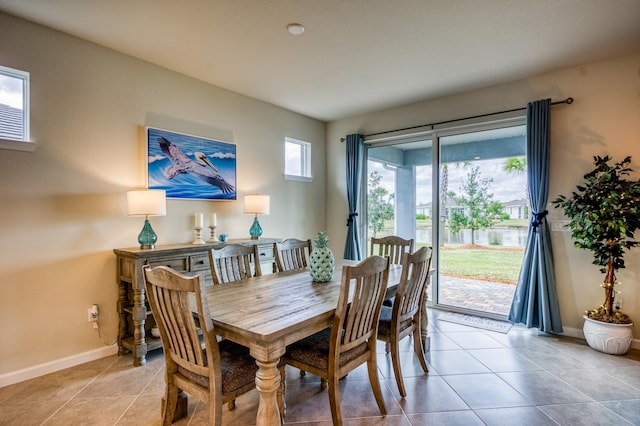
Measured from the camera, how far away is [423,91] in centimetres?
400

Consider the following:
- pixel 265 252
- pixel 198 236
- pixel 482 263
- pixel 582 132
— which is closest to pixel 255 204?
pixel 265 252

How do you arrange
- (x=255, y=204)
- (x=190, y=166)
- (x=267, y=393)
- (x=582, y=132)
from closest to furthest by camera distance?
(x=267, y=393)
(x=582, y=132)
(x=190, y=166)
(x=255, y=204)

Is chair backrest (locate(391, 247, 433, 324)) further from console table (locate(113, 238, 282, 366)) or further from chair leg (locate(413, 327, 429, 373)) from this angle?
console table (locate(113, 238, 282, 366))

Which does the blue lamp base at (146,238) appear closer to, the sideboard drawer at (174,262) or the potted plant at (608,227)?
the sideboard drawer at (174,262)

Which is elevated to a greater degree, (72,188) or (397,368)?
(72,188)

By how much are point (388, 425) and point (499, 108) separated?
353cm

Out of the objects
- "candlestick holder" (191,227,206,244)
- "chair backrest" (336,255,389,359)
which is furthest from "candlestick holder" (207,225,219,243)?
"chair backrest" (336,255,389,359)

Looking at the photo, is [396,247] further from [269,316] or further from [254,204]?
[269,316]

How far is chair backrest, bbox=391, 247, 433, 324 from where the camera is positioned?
221 cm

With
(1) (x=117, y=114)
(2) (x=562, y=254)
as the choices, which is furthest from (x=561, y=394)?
(1) (x=117, y=114)

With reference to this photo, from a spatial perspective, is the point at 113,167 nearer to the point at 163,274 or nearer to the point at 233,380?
the point at 163,274

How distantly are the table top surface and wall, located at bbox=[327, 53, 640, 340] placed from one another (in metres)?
2.12

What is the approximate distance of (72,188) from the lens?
2756mm

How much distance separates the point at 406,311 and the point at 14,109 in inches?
133
